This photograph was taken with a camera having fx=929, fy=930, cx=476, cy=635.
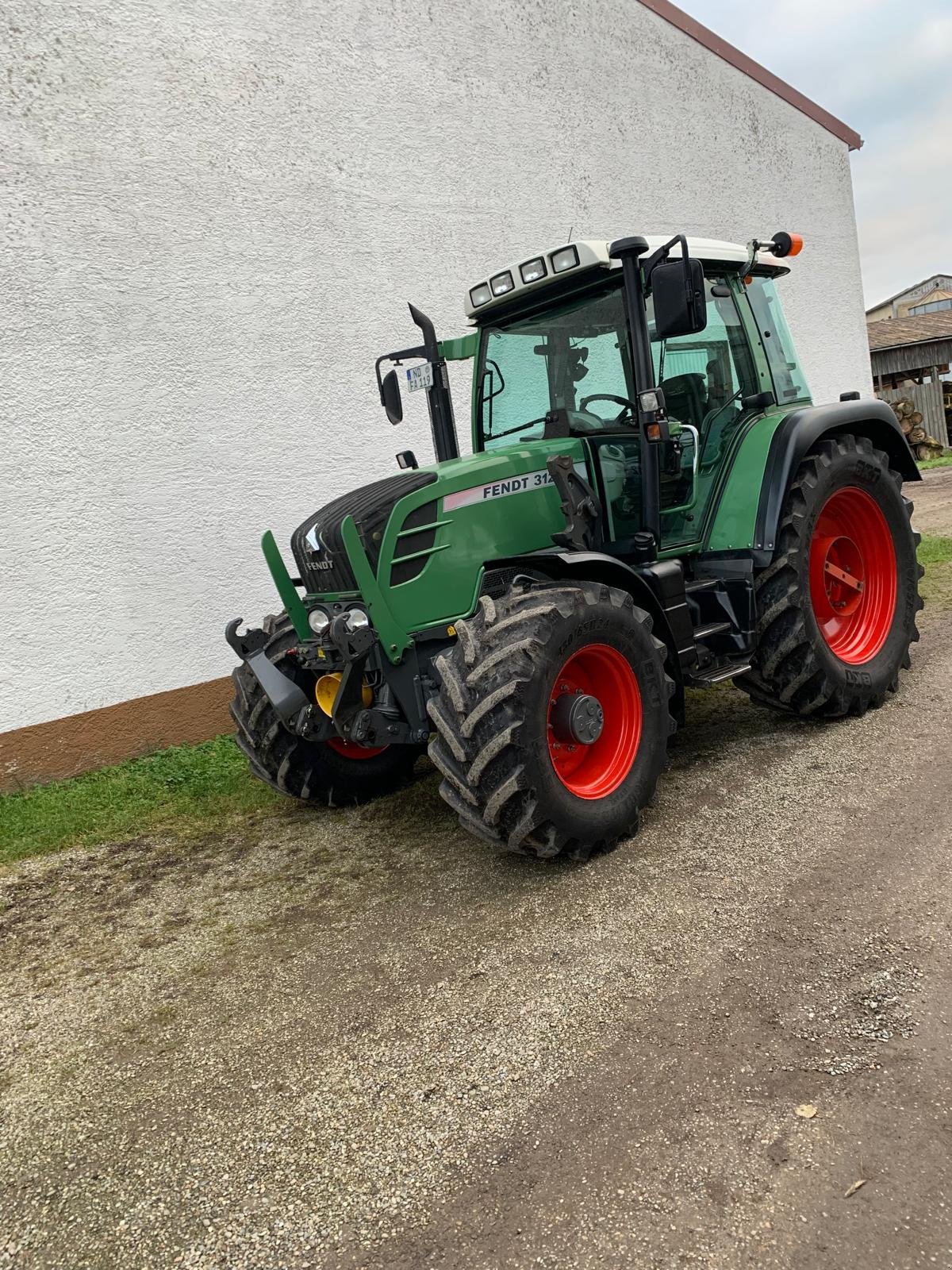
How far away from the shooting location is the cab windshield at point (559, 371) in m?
4.25

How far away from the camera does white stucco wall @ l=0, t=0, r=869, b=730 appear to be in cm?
542

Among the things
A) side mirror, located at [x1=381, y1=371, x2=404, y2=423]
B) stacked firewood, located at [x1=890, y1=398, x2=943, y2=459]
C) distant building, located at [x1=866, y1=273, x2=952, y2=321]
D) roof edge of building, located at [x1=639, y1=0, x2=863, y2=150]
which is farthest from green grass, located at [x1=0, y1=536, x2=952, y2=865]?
distant building, located at [x1=866, y1=273, x2=952, y2=321]

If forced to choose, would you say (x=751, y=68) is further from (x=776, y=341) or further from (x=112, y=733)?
(x=112, y=733)

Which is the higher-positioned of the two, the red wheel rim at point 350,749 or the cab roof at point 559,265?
the cab roof at point 559,265

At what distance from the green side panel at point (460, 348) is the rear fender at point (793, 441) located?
5.12 ft

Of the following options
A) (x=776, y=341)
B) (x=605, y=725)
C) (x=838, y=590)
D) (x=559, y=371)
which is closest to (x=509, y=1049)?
(x=605, y=725)

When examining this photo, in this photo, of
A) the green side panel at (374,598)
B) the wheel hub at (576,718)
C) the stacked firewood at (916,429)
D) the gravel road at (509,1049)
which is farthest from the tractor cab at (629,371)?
the stacked firewood at (916,429)

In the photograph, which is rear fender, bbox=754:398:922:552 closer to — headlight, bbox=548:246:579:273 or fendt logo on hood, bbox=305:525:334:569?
headlight, bbox=548:246:579:273

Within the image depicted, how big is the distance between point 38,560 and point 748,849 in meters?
4.26

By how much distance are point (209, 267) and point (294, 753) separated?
11.4 feet

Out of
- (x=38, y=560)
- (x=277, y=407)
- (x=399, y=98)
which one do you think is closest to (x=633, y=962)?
(x=38, y=560)

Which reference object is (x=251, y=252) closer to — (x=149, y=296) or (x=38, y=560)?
(x=149, y=296)

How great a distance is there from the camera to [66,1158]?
2.35 m

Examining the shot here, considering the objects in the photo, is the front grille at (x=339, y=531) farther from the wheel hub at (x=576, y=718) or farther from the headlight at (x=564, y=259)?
the headlight at (x=564, y=259)
